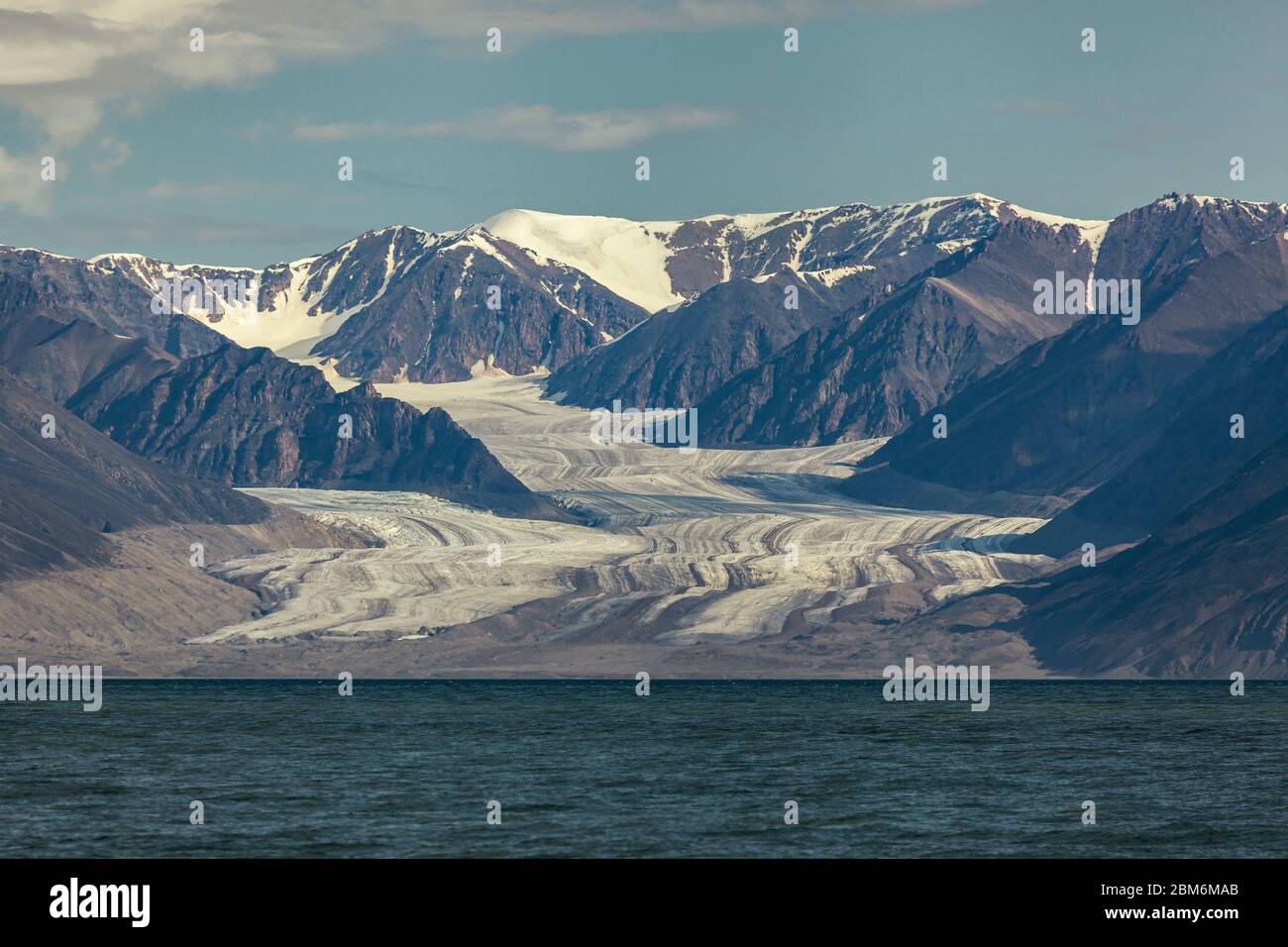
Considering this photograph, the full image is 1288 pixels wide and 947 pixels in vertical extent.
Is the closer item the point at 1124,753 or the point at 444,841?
the point at 444,841

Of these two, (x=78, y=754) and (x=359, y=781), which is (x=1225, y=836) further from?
(x=78, y=754)

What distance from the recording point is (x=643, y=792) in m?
126

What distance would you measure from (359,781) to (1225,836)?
50718mm

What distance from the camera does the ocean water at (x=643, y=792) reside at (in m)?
99.7

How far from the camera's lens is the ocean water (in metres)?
99.7

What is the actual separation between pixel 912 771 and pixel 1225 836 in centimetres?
3984
